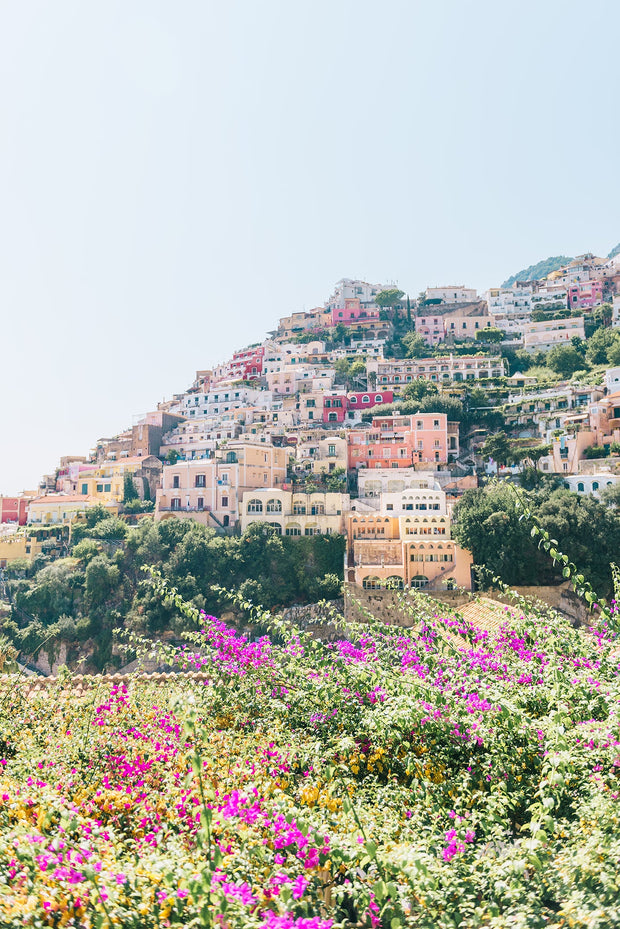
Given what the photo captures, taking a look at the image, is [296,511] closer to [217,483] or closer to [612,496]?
[217,483]

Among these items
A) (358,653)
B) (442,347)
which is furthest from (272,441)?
(358,653)

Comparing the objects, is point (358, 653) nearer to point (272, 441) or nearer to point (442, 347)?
point (272, 441)

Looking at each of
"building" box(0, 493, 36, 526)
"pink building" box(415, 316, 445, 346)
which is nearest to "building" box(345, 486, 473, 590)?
"building" box(0, 493, 36, 526)

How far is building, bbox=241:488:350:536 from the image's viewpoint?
32.8m

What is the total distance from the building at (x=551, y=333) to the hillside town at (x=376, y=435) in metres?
0.12

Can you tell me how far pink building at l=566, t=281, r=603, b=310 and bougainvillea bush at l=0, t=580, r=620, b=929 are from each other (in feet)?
205

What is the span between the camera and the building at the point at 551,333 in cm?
5791

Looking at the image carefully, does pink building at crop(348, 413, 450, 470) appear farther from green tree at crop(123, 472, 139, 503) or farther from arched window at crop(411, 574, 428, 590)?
green tree at crop(123, 472, 139, 503)

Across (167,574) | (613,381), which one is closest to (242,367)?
(613,381)

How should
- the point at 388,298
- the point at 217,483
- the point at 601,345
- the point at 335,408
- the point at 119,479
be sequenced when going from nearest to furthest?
the point at 217,483 < the point at 119,479 < the point at 335,408 < the point at 601,345 < the point at 388,298

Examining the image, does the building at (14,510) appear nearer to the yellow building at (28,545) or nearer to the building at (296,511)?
the yellow building at (28,545)

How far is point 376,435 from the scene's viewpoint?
4172 centimetres

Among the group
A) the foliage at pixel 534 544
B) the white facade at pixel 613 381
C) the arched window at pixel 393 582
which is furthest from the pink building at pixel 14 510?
the white facade at pixel 613 381

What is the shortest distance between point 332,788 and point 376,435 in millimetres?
37169
